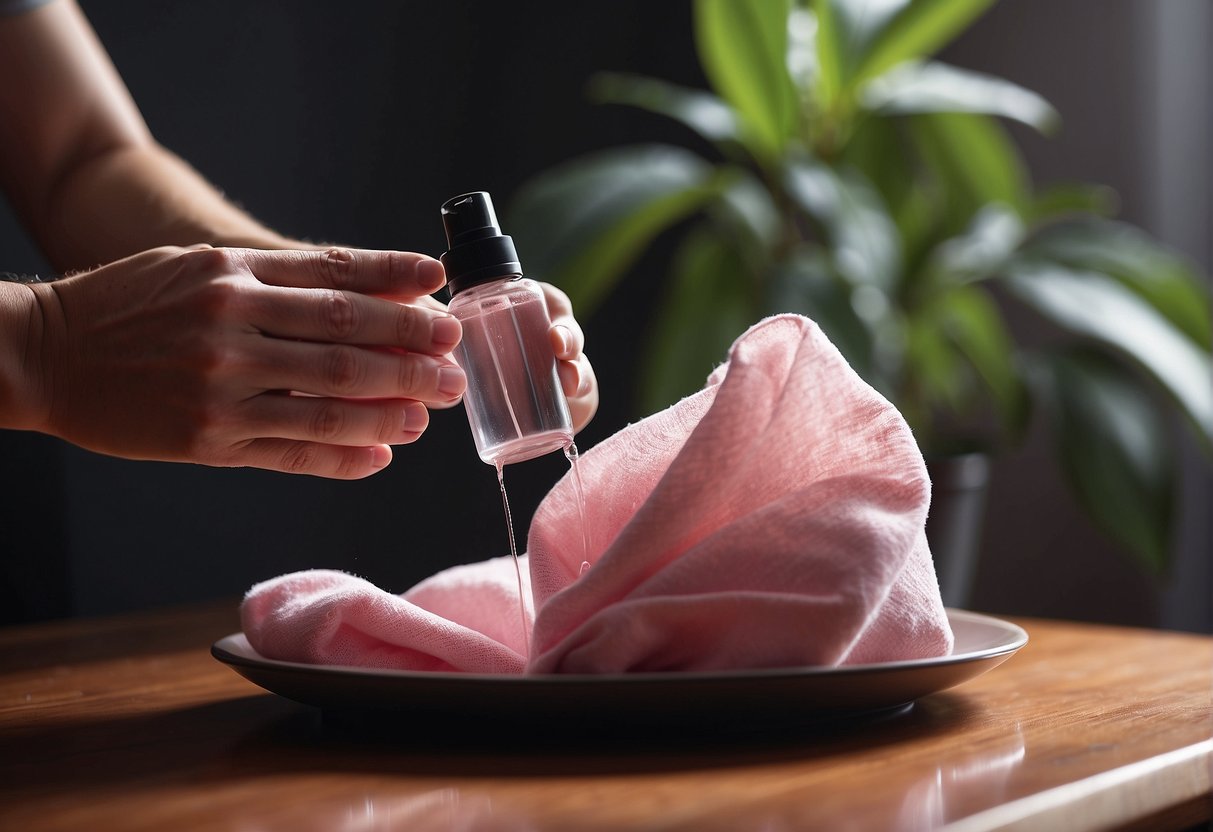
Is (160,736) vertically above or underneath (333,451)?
underneath

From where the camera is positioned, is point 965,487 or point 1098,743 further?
point 965,487

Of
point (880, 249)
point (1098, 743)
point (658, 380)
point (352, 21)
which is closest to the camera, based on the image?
point (1098, 743)

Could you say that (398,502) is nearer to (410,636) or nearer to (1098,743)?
(410,636)

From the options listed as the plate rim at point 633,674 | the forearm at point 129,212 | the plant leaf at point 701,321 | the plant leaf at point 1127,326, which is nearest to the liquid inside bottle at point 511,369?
the plate rim at point 633,674

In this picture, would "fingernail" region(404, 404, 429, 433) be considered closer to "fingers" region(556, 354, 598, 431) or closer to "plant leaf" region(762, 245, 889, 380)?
"fingers" region(556, 354, 598, 431)

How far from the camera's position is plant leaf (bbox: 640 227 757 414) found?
1.30 m

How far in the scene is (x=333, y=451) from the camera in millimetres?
536

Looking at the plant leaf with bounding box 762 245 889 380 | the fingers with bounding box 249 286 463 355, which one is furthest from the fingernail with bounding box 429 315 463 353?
the plant leaf with bounding box 762 245 889 380

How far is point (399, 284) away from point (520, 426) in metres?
0.08

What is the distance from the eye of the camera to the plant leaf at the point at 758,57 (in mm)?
1353

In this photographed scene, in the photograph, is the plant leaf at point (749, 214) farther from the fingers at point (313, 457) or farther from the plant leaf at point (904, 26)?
the fingers at point (313, 457)

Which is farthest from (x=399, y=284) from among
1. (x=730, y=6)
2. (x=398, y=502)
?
(x=398, y=502)

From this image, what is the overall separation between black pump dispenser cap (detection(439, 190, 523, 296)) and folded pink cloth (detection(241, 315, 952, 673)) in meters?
0.09

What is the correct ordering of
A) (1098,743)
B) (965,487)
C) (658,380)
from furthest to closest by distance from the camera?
1. (658,380)
2. (965,487)
3. (1098,743)
